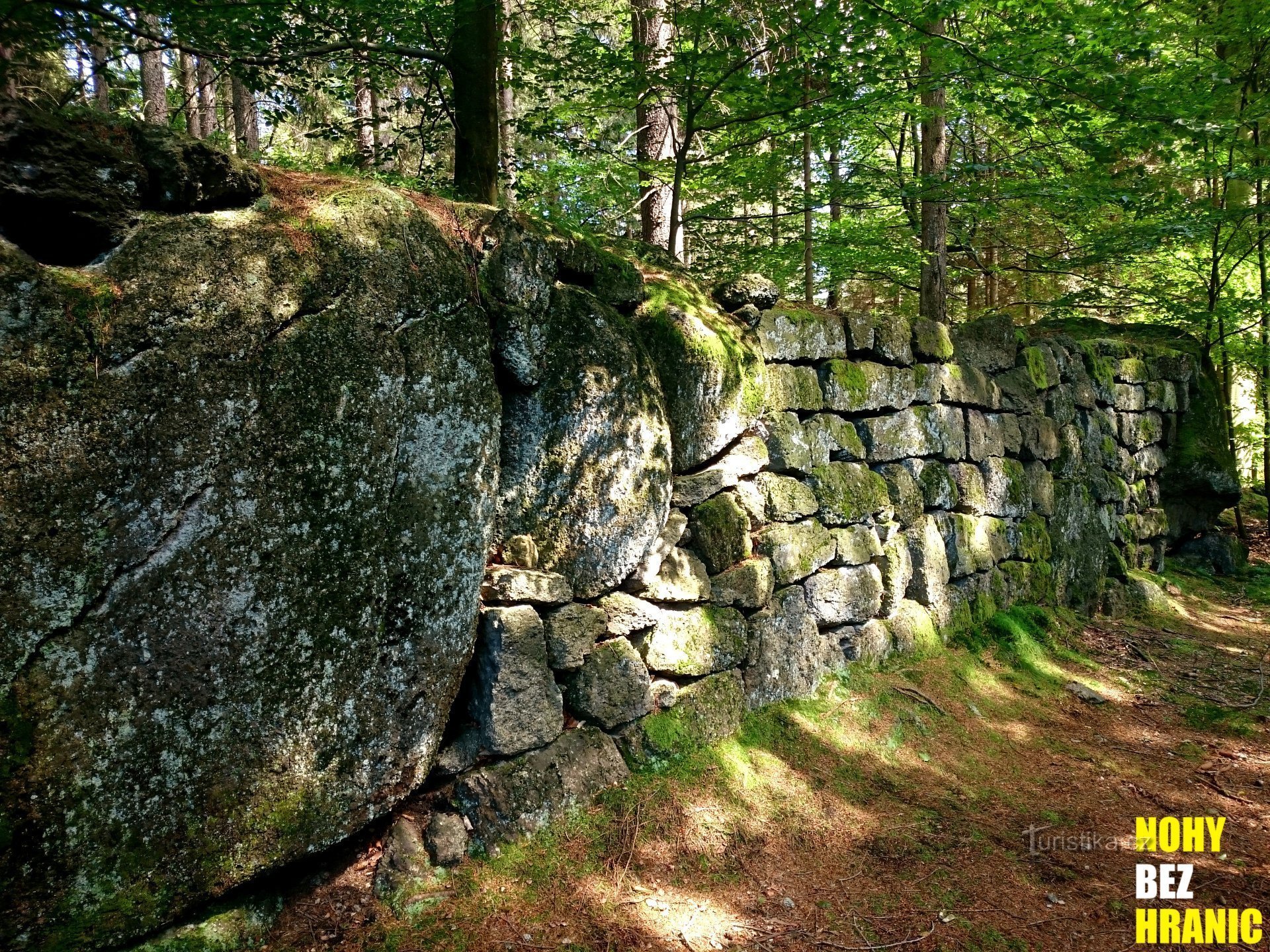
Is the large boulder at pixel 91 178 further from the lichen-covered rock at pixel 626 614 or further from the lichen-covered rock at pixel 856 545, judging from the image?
the lichen-covered rock at pixel 856 545

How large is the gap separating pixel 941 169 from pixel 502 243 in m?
6.08

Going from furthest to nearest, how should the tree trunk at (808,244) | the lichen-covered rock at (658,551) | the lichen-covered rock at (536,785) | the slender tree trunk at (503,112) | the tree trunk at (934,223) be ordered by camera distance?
the tree trunk at (808,244) → the tree trunk at (934,223) → the slender tree trunk at (503,112) → the lichen-covered rock at (658,551) → the lichen-covered rock at (536,785)

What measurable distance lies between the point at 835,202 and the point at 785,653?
16.2 feet

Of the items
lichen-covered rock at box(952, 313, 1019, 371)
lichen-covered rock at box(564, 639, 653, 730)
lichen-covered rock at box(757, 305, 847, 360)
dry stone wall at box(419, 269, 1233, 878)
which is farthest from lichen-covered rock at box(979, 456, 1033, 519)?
lichen-covered rock at box(564, 639, 653, 730)

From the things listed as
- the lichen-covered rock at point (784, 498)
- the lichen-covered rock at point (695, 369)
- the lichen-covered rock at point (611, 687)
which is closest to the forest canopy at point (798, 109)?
the lichen-covered rock at point (695, 369)

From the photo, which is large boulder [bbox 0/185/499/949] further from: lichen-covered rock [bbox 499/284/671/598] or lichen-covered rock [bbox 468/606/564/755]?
lichen-covered rock [bbox 499/284/671/598]

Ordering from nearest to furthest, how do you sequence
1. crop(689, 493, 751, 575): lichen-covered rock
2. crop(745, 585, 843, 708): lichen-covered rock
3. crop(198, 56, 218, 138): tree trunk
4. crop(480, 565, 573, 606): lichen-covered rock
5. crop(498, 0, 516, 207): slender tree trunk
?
crop(480, 565, 573, 606): lichen-covered rock, crop(689, 493, 751, 575): lichen-covered rock, crop(745, 585, 843, 708): lichen-covered rock, crop(498, 0, 516, 207): slender tree trunk, crop(198, 56, 218, 138): tree trunk

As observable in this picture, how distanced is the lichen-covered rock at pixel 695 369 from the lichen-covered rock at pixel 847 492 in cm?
95

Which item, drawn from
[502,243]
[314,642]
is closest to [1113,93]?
[502,243]

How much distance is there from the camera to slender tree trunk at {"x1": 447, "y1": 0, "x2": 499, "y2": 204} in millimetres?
4945

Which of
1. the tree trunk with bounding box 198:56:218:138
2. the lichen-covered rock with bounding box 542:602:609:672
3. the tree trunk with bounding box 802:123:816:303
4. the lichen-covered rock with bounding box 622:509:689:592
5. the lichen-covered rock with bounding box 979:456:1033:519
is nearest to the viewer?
the lichen-covered rock with bounding box 542:602:609:672

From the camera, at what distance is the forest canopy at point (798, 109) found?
4.92 m

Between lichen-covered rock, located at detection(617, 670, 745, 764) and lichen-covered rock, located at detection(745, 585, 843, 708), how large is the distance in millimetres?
182

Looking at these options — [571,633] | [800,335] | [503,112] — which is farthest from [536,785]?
[503,112]
